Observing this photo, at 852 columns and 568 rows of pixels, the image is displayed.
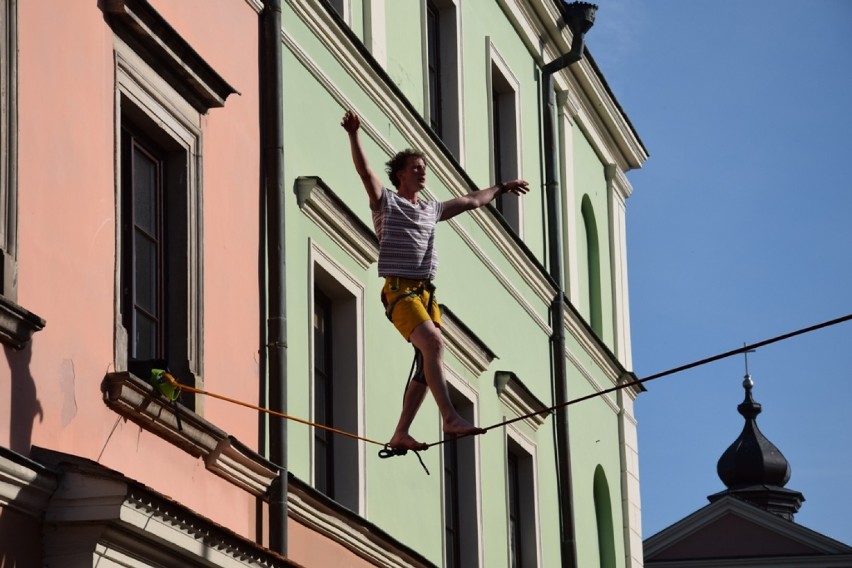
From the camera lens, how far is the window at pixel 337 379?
1500cm

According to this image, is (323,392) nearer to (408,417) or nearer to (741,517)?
(408,417)

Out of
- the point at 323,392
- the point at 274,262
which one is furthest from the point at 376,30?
the point at 274,262

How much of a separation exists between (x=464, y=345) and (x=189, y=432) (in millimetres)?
5810

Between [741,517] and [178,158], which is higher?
[741,517]

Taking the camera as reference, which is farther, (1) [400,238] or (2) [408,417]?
(2) [408,417]

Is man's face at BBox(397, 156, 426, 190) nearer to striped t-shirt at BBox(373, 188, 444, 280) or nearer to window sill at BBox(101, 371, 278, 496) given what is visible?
striped t-shirt at BBox(373, 188, 444, 280)

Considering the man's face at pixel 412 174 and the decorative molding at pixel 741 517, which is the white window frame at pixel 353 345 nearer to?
the man's face at pixel 412 174

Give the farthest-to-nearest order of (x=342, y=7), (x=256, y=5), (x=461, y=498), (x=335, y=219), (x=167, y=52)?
(x=461, y=498) < (x=342, y=7) < (x=335, y=219) < (x=256, y=5) < (x=167, y=52)

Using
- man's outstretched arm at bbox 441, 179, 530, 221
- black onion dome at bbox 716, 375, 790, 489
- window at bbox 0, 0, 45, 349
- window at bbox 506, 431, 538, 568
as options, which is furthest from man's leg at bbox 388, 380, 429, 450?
black onion dome at bbox 716, 375, 790, 489

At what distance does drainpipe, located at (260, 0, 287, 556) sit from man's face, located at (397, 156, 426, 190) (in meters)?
1.97

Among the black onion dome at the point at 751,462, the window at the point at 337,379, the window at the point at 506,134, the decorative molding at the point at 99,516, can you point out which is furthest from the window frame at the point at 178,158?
the black onion dome at the point at 751,462

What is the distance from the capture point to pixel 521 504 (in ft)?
65.0

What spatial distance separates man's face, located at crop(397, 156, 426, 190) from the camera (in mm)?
11883

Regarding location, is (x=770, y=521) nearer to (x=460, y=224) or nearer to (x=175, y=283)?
(x=460, y=224)
